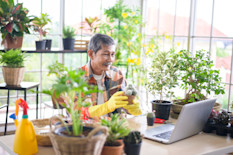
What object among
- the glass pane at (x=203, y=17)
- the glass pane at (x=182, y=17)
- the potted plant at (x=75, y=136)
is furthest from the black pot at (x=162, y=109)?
the glass pane at (x=182, y=17)

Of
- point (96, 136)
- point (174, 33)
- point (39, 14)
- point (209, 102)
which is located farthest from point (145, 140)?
point (39, 14)

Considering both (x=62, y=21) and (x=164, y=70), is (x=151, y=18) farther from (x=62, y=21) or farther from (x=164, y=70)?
(x=164, y=70)

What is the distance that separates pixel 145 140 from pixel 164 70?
2.70 feet

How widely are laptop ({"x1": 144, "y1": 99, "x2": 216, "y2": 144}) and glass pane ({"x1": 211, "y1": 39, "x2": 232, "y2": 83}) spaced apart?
201 centimetres

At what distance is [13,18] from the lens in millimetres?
3883

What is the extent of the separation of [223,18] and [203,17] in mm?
301

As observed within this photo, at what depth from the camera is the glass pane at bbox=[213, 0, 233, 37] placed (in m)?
3.85

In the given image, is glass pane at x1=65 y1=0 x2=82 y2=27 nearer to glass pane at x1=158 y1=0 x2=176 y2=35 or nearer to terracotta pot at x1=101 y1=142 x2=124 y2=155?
glass pane at x1=158 y1=0 x2=176 y2=35

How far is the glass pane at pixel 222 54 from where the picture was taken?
4027 mm

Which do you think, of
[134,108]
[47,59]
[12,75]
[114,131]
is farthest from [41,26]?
[114,131]

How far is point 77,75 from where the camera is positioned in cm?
133

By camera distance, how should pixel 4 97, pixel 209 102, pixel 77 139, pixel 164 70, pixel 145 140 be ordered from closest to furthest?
1. pixel 77 139
2. pixel 145 140
3. pixel 209 102
4. pixel 164 70
5. pixel 4 97

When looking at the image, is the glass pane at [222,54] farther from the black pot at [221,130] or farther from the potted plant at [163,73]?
the black pot at [221,130]

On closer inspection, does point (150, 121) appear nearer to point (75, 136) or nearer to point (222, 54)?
point (75, 136)
